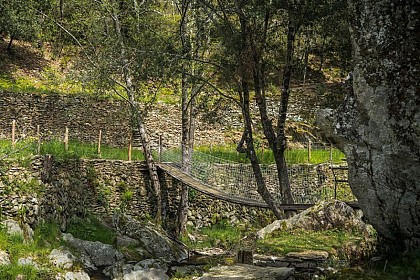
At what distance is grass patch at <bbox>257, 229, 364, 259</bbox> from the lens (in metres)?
8.32

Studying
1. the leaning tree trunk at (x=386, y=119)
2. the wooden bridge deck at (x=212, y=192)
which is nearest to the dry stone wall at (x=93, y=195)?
the wooden bridge deck at (x=212, y=192)

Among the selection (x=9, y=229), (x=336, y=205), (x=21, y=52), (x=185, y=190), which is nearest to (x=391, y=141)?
(x=336, y=205)

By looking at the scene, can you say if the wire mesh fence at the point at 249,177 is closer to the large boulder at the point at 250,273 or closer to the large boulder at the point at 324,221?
the large boulder at the point at 324,221

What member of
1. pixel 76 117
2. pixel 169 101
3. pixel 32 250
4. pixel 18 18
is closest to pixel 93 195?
pixel 32 250

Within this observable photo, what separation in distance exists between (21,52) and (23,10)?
313 cm

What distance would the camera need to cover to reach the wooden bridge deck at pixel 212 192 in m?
11.2

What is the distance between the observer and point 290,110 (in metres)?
24.8

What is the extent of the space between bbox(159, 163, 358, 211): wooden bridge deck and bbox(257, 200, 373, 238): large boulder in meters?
0.56

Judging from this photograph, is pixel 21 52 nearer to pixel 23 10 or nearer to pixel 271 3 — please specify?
pixel 23 10

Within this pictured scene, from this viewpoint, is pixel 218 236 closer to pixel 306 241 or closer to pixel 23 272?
pixel 23 272

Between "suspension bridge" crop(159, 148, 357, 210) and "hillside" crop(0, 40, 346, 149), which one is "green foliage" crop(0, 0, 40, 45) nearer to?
"hillside" crop(0, 40, 346, 149)

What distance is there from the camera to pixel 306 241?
8.99 metres

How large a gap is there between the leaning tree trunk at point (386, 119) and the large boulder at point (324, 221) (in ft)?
15.7

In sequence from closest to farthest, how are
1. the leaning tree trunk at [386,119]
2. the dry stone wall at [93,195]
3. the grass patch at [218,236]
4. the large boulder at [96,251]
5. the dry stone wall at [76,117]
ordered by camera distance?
the leaning tree trunk at [386,119]
the dry stone wall at [93,195]
the large boulder at [96,251]
the grass patch at [218,236]
the dry stone wall at [76,117]
